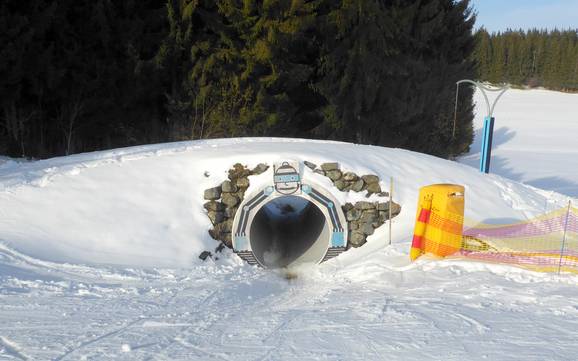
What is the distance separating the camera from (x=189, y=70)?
57.3 feet

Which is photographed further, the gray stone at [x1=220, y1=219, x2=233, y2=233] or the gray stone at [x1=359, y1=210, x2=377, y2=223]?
the gray stone at [x1=359, y1=210, x2=377, y2=223]

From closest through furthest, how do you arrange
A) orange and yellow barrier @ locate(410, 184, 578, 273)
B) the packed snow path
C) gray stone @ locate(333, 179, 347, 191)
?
the packed snow path → orange and yellow barrier @ locate(410, 184, 578, 273) → gray stone @ locate(333, 179, 347, 191)

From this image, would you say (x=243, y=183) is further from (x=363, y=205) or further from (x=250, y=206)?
(x=363, y=205)

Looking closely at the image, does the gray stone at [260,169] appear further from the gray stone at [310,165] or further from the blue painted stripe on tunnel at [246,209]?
the gray stone at [310,165]

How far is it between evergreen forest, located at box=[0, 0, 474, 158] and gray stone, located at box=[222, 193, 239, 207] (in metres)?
7.52

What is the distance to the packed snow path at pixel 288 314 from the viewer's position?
14.3 ft

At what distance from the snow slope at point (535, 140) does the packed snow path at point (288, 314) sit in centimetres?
1301

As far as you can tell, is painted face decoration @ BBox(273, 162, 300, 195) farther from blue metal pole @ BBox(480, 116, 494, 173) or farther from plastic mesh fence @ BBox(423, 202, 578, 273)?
blue metal pole @ BBox(480, 116, 494, 173)

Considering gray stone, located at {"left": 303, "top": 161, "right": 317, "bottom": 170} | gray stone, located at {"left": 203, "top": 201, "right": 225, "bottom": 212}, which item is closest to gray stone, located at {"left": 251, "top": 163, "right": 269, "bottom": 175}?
gray stone, located at {"left": 303, "top": 161, "right": 317, "bottom": 170}

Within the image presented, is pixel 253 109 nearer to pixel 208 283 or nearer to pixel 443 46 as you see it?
pixel 208 283

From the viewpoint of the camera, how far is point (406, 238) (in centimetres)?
844

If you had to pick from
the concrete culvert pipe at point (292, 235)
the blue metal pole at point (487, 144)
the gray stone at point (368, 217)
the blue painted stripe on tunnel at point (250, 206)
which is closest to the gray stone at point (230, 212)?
the concrete culvert pipe at point (292, 235)

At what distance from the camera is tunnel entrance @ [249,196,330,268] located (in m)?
9.66

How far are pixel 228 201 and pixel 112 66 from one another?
9.87 m
